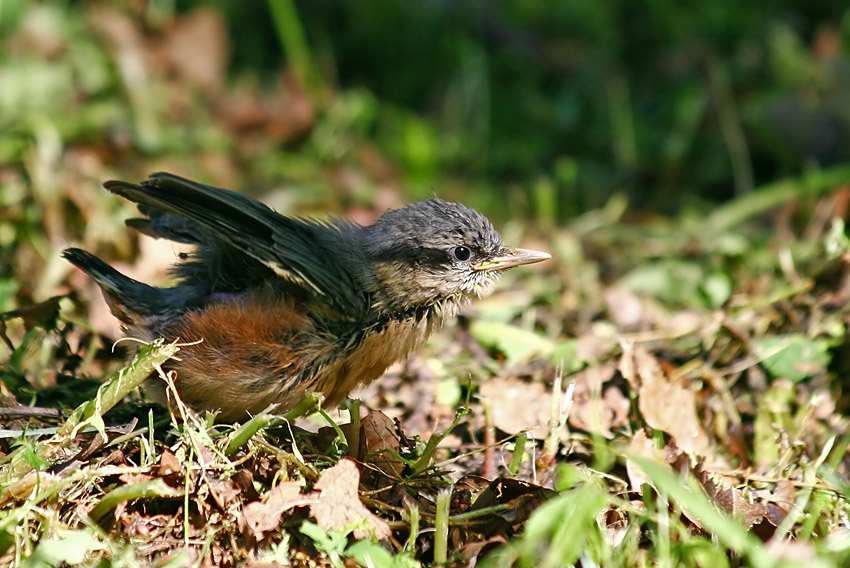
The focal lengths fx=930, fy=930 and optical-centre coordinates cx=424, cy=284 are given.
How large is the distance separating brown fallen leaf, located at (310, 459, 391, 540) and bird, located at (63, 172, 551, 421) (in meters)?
0.37

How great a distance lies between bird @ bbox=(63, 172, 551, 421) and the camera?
3.53 meters

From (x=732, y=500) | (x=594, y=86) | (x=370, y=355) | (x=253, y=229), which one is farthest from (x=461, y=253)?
(x=594, y=86)

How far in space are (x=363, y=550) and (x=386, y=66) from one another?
19.5 feet

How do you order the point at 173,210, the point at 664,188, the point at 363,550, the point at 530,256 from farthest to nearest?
the point at 664,188, the point at 530,256, the point at 173,210, the point at 363,550

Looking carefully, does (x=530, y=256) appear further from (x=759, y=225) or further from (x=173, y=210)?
(x=759, y=225)

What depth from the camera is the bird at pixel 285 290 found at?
3533 mm

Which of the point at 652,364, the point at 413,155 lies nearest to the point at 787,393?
the point at 652,364

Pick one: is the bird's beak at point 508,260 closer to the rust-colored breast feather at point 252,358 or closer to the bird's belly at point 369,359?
the bird's belly at point 369,359

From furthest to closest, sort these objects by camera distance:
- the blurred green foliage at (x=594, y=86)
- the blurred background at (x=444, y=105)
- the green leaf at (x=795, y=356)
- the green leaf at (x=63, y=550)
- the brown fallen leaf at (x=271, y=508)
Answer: the blurred green foliage at (x=594, y=86) < the blurred background at (x=444, y=105) < the green leaf at (x=795, y=356) < the brown fallen leaf at (x=271, y=508) < the green leaf at (x=63, y=550)

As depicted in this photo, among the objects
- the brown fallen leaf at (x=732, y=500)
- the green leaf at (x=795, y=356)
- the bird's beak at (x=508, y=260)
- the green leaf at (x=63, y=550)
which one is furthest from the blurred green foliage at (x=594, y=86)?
the green leaf at (x=63, y=550)

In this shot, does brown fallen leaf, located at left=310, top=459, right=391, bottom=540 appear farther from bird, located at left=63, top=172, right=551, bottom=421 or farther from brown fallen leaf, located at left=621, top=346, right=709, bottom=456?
brown fallen leaf, located at left=621, top=346, right=709, bottom=456

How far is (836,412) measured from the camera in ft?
13.8

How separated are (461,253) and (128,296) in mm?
1416

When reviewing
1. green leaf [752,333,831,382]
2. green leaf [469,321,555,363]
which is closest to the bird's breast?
green leaf [469,321,555,363]
